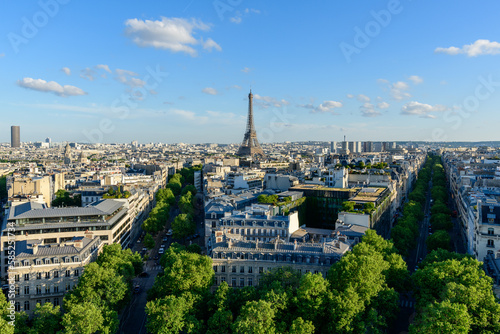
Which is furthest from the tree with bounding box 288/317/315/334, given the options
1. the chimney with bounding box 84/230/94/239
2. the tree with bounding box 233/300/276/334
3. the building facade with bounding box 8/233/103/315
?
the chimney with bounding box 84/230/94/239

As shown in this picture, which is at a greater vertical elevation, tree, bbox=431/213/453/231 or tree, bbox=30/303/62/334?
tree, bbox=431/213/453/231

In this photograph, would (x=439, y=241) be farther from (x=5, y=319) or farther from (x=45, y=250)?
(x=5, y=319)

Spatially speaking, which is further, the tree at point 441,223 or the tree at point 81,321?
the tree at point 441,223

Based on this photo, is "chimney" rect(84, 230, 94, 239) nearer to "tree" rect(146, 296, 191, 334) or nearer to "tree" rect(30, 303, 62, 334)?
"tree" rect(30, 303, 62, 334)

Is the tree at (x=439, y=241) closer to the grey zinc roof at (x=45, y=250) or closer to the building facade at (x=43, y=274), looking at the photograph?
the building facade at (x=43, y=274)

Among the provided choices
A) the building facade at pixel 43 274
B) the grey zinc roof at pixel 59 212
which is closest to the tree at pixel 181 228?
the grey zinc roof at pixel 59 212

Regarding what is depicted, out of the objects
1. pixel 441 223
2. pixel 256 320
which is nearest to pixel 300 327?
pixel 256 320
